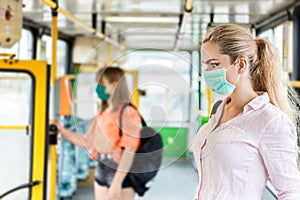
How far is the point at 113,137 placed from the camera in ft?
9.75

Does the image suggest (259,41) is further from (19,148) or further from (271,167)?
(19,148)

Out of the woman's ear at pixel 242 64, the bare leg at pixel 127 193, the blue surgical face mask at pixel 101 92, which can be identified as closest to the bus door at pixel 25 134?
the blue surgical face mask at pixel 101 92

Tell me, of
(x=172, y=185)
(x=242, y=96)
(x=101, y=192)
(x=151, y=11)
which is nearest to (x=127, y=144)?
(x=101, y=192)

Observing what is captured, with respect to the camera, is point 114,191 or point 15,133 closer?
point 15,133

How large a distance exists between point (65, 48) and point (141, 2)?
10.6ft

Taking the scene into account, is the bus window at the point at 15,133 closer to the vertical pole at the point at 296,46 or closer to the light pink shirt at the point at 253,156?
the light pink shirt at the point at 253,156

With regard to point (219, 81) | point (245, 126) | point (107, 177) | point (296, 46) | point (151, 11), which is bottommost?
point (107, 177)

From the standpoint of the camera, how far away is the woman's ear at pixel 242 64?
1399 mm

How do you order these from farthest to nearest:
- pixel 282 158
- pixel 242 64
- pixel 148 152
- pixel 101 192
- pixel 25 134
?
pixel 101 192, pixel 148 152, pixel 25 134, pixel 242 64, pixel 282 158

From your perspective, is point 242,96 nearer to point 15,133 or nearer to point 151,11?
point 15,133

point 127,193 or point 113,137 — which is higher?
point 113,137

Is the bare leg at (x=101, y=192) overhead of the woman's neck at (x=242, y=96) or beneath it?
beneath

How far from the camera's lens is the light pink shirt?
4.25ft

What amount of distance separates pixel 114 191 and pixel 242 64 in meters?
1.83
